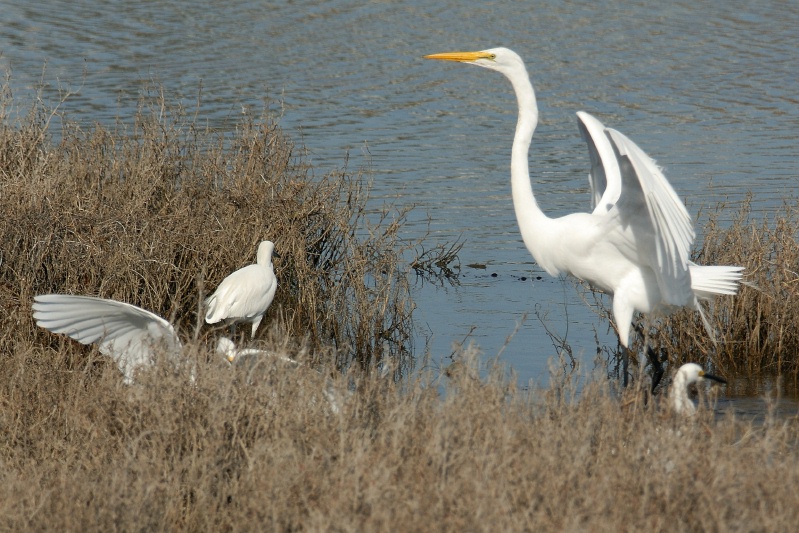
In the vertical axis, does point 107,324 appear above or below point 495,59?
below

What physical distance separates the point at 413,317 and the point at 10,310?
2636 mm

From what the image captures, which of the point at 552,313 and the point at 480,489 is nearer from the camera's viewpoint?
the point at 480,489

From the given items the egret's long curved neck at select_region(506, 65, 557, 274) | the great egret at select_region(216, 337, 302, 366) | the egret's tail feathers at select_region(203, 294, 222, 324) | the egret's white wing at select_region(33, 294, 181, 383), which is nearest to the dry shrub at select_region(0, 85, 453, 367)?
the egret's tail feathers at select_region(203, 294, 222, 324)

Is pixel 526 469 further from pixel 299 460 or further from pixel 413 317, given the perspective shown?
pixel 413 317

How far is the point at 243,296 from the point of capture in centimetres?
595

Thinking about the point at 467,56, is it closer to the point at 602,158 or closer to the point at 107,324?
the point at 602,158

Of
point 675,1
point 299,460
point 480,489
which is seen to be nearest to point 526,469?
point 480,489

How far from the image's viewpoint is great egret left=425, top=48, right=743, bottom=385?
4977 millimetres

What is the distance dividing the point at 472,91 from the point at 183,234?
9.05 metres

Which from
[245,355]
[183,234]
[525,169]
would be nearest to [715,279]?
[525,169]

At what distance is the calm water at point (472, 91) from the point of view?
8344 mm

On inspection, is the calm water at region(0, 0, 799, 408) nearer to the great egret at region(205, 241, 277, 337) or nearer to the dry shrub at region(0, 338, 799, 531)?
the great egret at region(205, 241, 277, 337)

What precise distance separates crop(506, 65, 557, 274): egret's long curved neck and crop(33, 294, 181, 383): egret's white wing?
1.77 meters

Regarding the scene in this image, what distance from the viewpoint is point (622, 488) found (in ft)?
10.5
